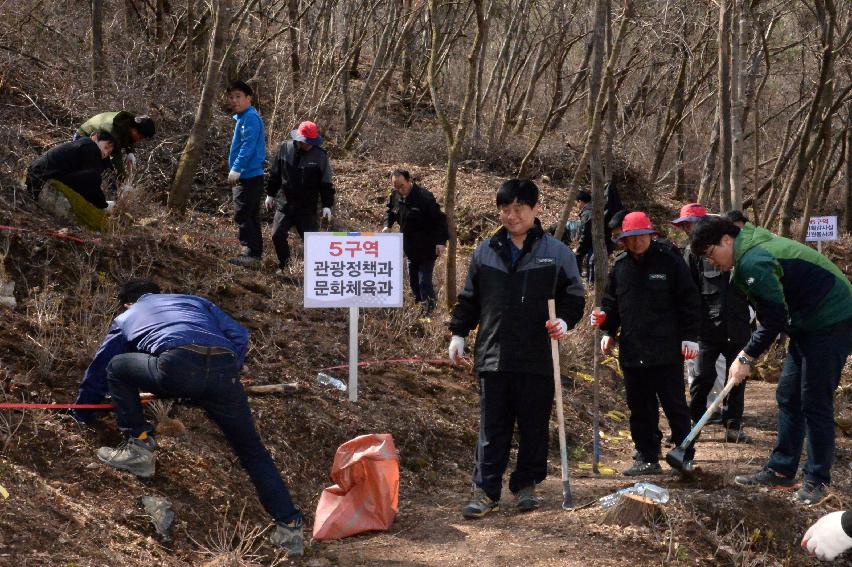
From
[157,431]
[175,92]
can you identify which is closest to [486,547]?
[157,431]

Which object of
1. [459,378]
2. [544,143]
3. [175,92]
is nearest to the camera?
[459,378]

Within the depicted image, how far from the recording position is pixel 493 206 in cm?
1609

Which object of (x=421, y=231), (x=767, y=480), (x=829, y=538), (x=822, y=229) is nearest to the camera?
(x=829, y=538)

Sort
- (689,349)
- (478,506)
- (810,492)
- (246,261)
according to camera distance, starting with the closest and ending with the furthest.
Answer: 1. (478,506)
2. (810,492)
3. (689,349)
4. (246,261)

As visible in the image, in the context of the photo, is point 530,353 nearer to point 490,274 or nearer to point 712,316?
point 490,274

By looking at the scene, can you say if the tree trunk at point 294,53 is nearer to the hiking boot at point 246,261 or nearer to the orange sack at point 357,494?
the hiking boot at point 246,261

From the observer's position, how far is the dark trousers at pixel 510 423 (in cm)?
570

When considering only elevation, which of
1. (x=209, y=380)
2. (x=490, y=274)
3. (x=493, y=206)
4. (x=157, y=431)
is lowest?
(x=157, y=431)

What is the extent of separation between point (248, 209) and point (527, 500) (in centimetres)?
474

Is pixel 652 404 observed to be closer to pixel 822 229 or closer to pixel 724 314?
pixel 724 314

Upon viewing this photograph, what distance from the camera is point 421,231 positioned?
1038 cm

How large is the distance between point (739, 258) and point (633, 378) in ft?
4.62

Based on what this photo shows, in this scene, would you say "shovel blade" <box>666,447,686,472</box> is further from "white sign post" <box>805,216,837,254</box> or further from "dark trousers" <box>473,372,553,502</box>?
"white sign post" <box>805,216,837,254</box>

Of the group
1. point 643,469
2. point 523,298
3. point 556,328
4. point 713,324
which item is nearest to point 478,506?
point 556,328
